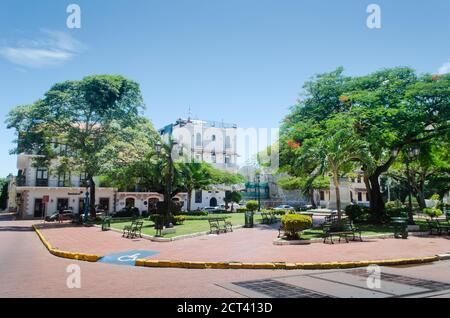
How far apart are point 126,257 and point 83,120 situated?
24129 millimetres

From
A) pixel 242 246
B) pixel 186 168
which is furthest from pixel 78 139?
pixel 242 246

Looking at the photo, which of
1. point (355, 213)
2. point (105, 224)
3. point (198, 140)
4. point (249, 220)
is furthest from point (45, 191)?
point (355, 213)

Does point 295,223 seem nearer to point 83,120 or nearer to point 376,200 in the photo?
point 376,200

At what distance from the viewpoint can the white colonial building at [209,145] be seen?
190ft

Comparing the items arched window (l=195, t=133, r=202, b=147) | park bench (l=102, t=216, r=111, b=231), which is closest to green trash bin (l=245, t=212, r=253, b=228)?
park bench (l=102, t=216, r=111, b=231)

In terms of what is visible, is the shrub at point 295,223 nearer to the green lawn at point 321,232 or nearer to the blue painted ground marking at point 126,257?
the green lawn at point 321,232

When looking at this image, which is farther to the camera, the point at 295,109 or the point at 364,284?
the point at 295,109

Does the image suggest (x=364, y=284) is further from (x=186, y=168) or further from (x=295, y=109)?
(x=186, y=168)

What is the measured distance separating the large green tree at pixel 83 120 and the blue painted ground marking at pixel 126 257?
17409mm

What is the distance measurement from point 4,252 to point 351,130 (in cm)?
1832

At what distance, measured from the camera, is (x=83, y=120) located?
33.6 m

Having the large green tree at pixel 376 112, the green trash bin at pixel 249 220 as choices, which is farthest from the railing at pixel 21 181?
the large green tree at pixel 376 112

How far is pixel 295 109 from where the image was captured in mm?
27656

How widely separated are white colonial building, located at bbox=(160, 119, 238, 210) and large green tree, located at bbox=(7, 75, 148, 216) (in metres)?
21.8
